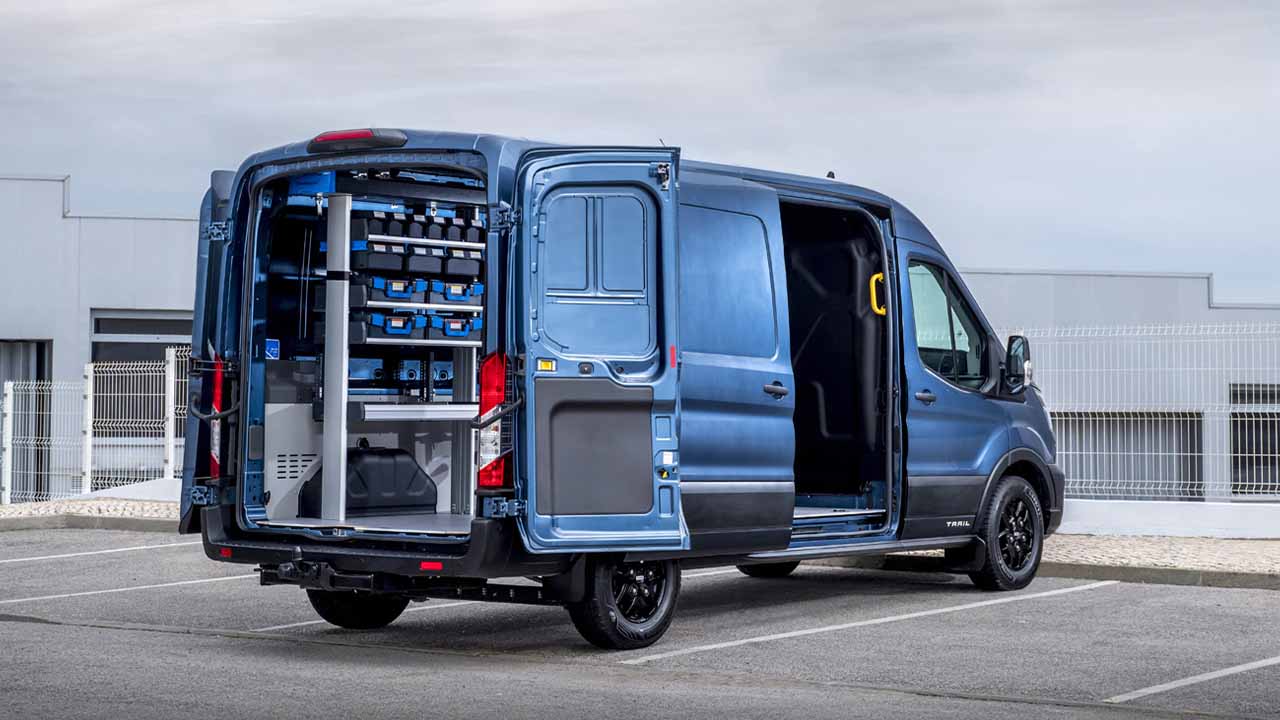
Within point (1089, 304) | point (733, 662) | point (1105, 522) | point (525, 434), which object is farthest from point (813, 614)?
point (1089, 304)

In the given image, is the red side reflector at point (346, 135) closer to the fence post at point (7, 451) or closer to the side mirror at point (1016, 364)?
the side mirror at point (1016, 364)

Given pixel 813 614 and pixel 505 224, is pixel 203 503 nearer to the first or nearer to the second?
pixel 505 224

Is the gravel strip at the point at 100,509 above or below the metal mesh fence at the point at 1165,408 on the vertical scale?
below

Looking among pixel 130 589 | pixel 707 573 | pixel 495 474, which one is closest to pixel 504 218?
pixel 495 474

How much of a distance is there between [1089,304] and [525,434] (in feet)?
90.4

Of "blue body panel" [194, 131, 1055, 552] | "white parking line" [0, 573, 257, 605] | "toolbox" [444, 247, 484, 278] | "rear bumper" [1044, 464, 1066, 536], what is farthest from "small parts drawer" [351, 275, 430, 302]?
"rear bumper" [1044, 464, 1066, 536]

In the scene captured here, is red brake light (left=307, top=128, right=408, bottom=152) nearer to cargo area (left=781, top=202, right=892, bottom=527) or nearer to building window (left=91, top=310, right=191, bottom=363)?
cargo area (left=781, top=202, right=892, bottom=527)

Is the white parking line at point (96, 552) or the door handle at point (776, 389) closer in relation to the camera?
the door handle at point (776, 389)

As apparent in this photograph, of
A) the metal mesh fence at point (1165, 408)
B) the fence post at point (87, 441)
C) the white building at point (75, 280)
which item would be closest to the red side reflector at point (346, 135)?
the metal mesh fence at point (1165, 408)

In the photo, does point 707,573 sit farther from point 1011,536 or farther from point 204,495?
point 204,495

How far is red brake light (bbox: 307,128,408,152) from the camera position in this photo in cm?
865

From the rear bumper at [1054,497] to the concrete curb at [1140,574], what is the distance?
82cm

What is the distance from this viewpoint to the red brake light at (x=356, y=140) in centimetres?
865

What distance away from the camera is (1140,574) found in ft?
42.4
